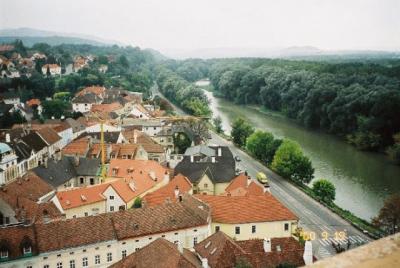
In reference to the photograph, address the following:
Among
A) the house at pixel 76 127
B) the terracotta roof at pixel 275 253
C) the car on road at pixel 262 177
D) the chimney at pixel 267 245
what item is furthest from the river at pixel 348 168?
the house at pixel 76 127

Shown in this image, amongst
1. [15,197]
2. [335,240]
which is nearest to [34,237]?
[15,197]

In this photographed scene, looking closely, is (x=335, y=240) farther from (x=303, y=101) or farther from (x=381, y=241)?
(x=303, y=101)

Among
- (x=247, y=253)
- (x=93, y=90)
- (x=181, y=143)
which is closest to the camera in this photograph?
(x=247, y=253)

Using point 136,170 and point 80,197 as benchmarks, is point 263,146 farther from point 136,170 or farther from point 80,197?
point 80,197

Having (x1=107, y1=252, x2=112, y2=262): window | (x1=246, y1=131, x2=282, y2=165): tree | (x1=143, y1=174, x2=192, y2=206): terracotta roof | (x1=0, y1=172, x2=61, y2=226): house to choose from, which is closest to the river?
(x1=246, y1=131, x2=282, y2=165): tree

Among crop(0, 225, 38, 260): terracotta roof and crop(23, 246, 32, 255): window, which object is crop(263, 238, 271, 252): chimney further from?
crop(23, 246, 32, 255): window

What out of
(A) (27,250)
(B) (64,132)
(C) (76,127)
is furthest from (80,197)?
(C) (76,127)
